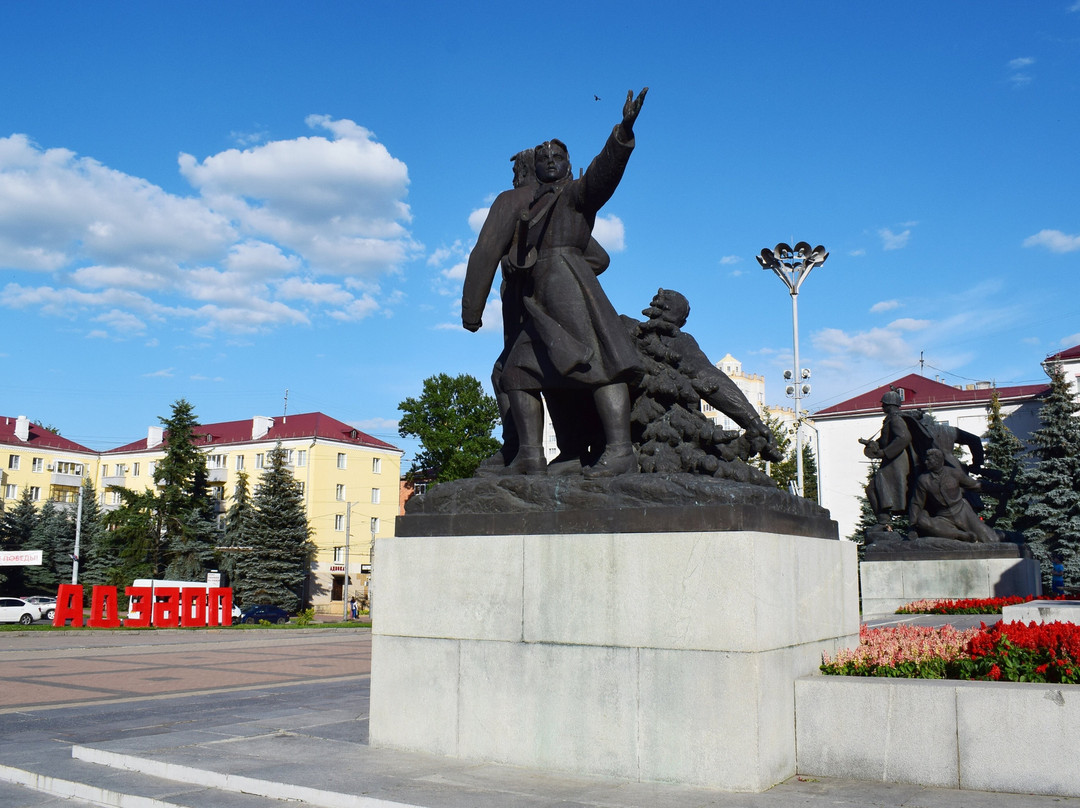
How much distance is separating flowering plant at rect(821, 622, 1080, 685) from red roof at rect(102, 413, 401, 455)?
184ft

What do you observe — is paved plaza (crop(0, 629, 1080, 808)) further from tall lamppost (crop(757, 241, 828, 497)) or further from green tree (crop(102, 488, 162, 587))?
A: green tree (crop(102, 488, 162, 587))

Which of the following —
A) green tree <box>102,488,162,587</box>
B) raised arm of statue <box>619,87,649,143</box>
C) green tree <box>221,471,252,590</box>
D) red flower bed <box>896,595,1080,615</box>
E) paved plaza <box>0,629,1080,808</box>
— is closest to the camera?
paved plaza <box>0,629,1080,808</box>

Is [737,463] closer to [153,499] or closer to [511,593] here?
[511,593]

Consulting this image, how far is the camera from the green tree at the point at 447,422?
50.2 metres

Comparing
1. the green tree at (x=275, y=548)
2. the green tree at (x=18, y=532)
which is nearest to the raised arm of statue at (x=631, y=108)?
the green tree at (x=275, y=548)

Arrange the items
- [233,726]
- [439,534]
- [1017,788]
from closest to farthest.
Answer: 1. [1017,788]
2. [439,534]
3. [233,726]

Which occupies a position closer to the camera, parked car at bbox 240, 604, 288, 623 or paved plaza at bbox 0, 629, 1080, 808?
paved plaza at bbox 0, 629, 1080, 808

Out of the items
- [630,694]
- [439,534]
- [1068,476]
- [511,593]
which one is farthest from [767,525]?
[1068,476]

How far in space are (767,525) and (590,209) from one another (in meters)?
2.65

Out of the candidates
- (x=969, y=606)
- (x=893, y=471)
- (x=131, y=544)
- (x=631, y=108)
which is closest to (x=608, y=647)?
(x=631, y=108)

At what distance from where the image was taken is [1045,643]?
5.39m

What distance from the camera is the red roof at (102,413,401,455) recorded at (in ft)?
199

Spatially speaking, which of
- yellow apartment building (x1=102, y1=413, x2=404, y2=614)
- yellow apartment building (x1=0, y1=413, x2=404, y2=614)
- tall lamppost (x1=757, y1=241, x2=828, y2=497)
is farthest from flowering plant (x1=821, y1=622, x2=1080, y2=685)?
yellow apartment building (x1=0, y1=413, x2=404, y2=614)

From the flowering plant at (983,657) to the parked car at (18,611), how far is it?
38.6 meters
